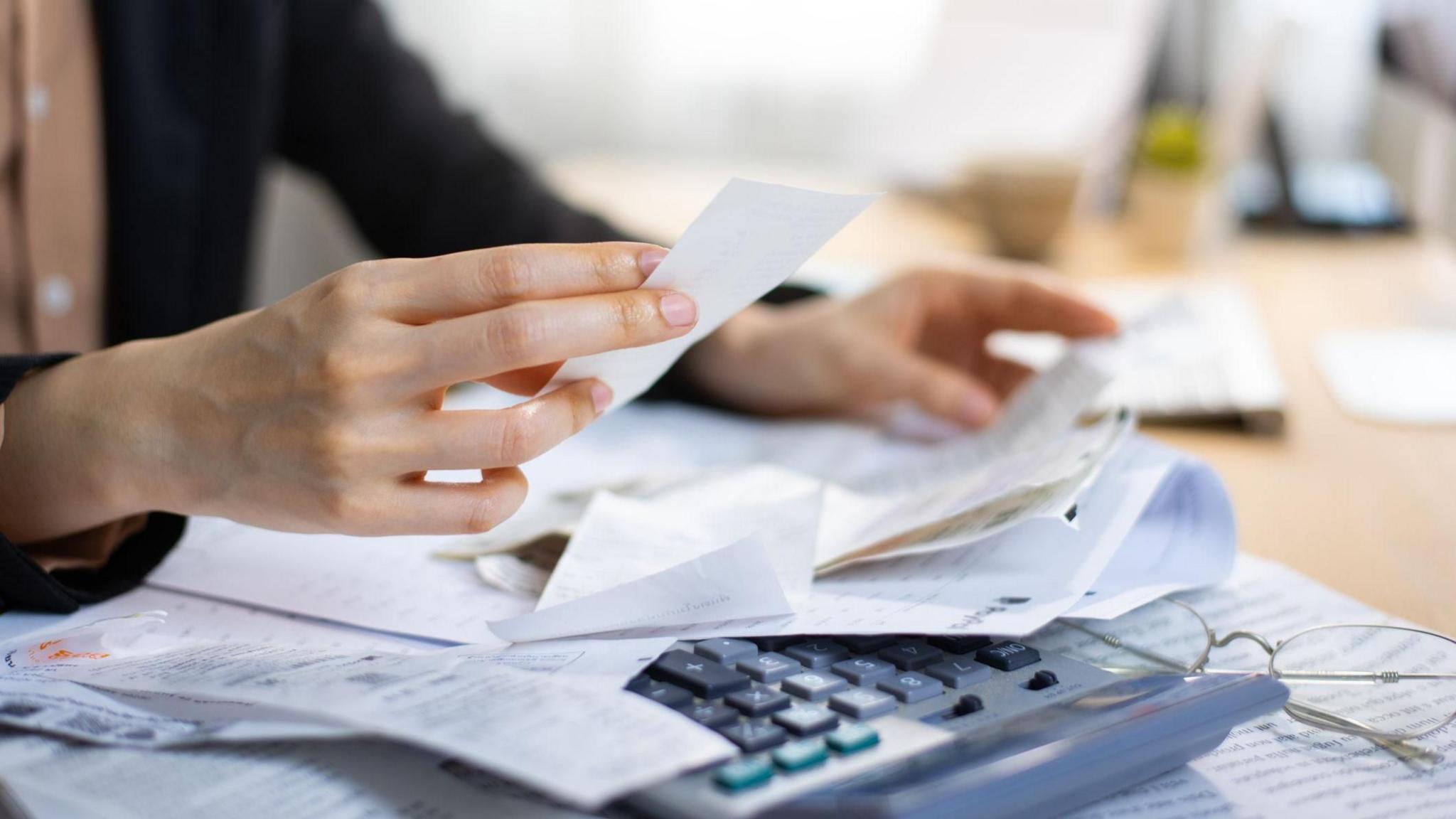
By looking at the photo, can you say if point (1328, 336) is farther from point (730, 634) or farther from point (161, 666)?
point (161, 666)

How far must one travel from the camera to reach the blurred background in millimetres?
1374

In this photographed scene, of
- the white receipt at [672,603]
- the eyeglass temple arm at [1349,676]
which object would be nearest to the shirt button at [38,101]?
the white receipt at [672,603]

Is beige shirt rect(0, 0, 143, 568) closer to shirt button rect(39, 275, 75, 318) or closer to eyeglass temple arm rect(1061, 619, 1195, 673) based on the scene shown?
shirt button rect(39, 275, 75, 318)

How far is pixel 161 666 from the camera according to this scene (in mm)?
416

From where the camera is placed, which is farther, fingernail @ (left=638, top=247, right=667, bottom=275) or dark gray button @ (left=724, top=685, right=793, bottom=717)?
fingernail @ (left=638, top=247, right=667, bottom=275)

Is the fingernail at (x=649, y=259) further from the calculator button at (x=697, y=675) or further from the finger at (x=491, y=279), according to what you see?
the calculator button at (x=697, y=675)

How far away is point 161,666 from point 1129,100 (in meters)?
1.64

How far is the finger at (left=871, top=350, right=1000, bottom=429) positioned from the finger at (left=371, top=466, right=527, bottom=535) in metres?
0.41

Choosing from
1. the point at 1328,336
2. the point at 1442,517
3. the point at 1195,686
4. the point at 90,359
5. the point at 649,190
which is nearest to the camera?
the point at 1195,686

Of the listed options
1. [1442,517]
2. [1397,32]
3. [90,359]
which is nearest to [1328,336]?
[1397,32]

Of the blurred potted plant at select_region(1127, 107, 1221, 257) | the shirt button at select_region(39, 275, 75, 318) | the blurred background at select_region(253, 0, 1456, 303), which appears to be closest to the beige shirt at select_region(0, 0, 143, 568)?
the shirt button at select_region(39, 275, 75, 318)

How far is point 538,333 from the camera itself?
0.44 meters

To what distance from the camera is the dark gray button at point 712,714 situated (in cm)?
35

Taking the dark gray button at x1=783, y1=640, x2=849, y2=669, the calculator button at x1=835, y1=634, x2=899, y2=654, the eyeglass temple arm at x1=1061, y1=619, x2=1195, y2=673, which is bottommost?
the eyeglass temple arm at x1=1061, y1=619, x2=1195, y2=673
